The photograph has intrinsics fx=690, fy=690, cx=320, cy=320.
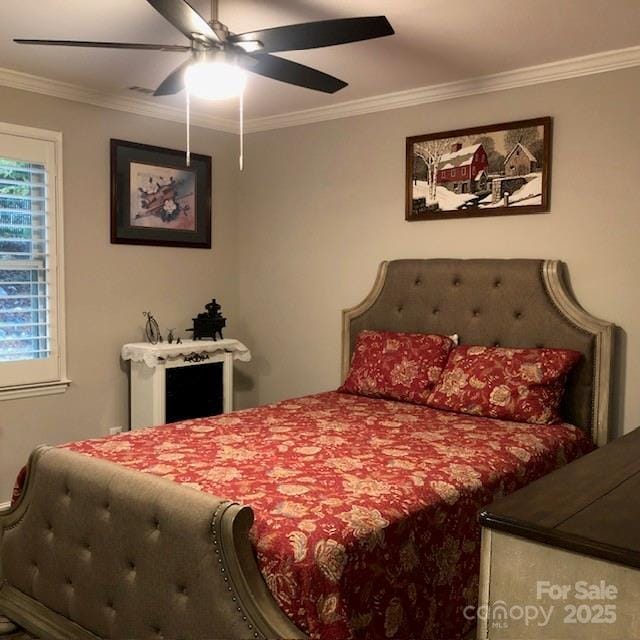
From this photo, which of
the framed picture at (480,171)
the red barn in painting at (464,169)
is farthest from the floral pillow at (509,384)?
the red barn in painting at (464,169)

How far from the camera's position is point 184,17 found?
2.21 m

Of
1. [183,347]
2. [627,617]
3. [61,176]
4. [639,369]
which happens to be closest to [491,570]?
[627,617]

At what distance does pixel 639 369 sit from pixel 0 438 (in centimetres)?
335

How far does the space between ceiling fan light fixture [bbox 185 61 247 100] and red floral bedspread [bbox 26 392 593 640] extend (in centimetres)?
139

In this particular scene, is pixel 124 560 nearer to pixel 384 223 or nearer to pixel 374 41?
pixel 374 41

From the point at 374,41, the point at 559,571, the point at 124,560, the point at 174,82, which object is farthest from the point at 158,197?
the point at 559,571

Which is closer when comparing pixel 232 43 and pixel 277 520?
pixel 277 520

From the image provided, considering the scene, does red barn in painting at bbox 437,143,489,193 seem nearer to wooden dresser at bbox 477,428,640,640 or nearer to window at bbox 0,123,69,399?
window at bbox 0,123,69,399

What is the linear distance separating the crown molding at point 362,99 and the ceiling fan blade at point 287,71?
3.96 ft

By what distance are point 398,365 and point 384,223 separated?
981 mm

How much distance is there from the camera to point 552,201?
11.8 ft

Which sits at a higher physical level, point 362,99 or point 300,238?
point 362,99

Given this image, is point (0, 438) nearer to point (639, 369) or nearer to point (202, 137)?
point (202, 137)

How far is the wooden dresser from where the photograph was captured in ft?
4.60
